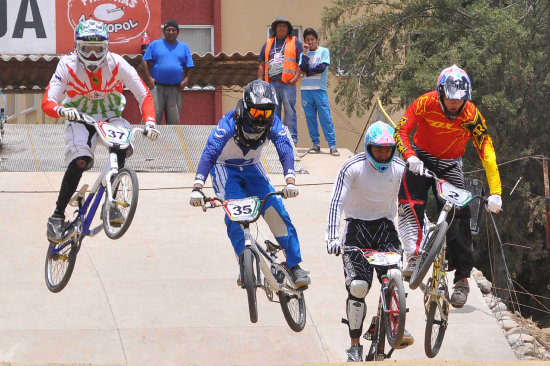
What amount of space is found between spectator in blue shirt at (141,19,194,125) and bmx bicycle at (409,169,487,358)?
7958 mm

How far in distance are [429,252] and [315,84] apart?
26.3 feet

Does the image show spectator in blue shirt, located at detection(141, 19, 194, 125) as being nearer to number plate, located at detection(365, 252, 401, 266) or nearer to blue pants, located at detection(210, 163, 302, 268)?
blue pants, located at detection(210, 163, 302, 268)

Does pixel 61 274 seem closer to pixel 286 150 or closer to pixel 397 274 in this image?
pixel 286 150

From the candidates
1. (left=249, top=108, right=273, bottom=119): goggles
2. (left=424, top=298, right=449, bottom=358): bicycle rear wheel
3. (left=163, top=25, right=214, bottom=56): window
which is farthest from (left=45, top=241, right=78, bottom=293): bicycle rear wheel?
(left=163, top=25, right=214, bottom=56): window

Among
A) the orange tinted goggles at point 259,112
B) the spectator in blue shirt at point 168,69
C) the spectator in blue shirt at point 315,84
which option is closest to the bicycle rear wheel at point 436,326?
the orange tinted goggles at point 259,112

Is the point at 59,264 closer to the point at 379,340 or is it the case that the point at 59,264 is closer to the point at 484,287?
the point at 379,340

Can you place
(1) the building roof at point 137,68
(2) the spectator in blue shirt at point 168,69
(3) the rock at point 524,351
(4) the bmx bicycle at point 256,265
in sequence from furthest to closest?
1. (1) the building roof at point 137,68
2. (2) the spectator in blue shirt at point 168,69
3. (3) the rock at point 524,351
4. (4) the bmx bicycle at point 256,265

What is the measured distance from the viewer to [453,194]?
30.6 ft

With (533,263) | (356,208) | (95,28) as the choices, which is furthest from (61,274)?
(533,263)

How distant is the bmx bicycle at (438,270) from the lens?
9148mm

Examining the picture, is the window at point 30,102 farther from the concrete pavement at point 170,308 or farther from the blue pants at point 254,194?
the blue pants at point 254,194

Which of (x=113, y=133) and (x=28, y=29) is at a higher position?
(x=113, y=133)

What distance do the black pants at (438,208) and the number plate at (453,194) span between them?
51 centimetres

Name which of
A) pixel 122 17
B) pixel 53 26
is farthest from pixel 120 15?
pixel 53 26
